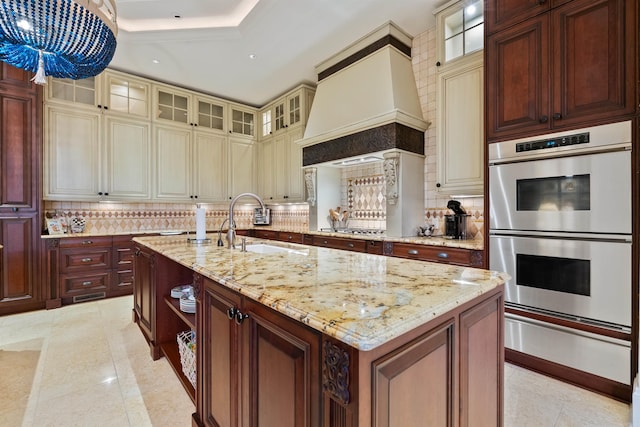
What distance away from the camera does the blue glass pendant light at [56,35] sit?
1430 millimetres

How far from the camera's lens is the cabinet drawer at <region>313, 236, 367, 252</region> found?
3.15 metres

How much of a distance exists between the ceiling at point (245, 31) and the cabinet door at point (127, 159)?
0.78 meters

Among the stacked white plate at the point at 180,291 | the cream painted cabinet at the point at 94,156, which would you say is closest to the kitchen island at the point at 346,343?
the stacked white plate at the point at 180,291

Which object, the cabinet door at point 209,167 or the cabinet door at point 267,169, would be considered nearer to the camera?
the cabinet door at point 209,167

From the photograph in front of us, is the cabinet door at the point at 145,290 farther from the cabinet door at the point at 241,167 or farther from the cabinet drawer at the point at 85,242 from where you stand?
the cabinet door at the point at 241,167

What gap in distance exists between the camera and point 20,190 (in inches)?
126

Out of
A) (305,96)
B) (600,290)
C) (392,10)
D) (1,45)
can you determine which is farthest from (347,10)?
(600,290)

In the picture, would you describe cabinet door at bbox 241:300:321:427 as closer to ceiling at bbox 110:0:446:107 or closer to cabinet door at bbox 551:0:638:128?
cabinet door at bbox 551:0:638:128

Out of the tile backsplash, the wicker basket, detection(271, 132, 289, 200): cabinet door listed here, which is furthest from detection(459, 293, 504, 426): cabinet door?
detection(271, 132, 289, 200): cabinet door

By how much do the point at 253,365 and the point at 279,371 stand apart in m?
0.16

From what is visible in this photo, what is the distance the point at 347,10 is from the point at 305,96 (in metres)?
1.67

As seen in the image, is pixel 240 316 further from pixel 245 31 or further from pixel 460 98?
pixel 245 31

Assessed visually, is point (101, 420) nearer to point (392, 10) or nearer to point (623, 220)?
point (623, 220)

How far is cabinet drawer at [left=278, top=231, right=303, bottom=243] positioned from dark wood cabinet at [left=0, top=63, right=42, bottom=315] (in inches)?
111
